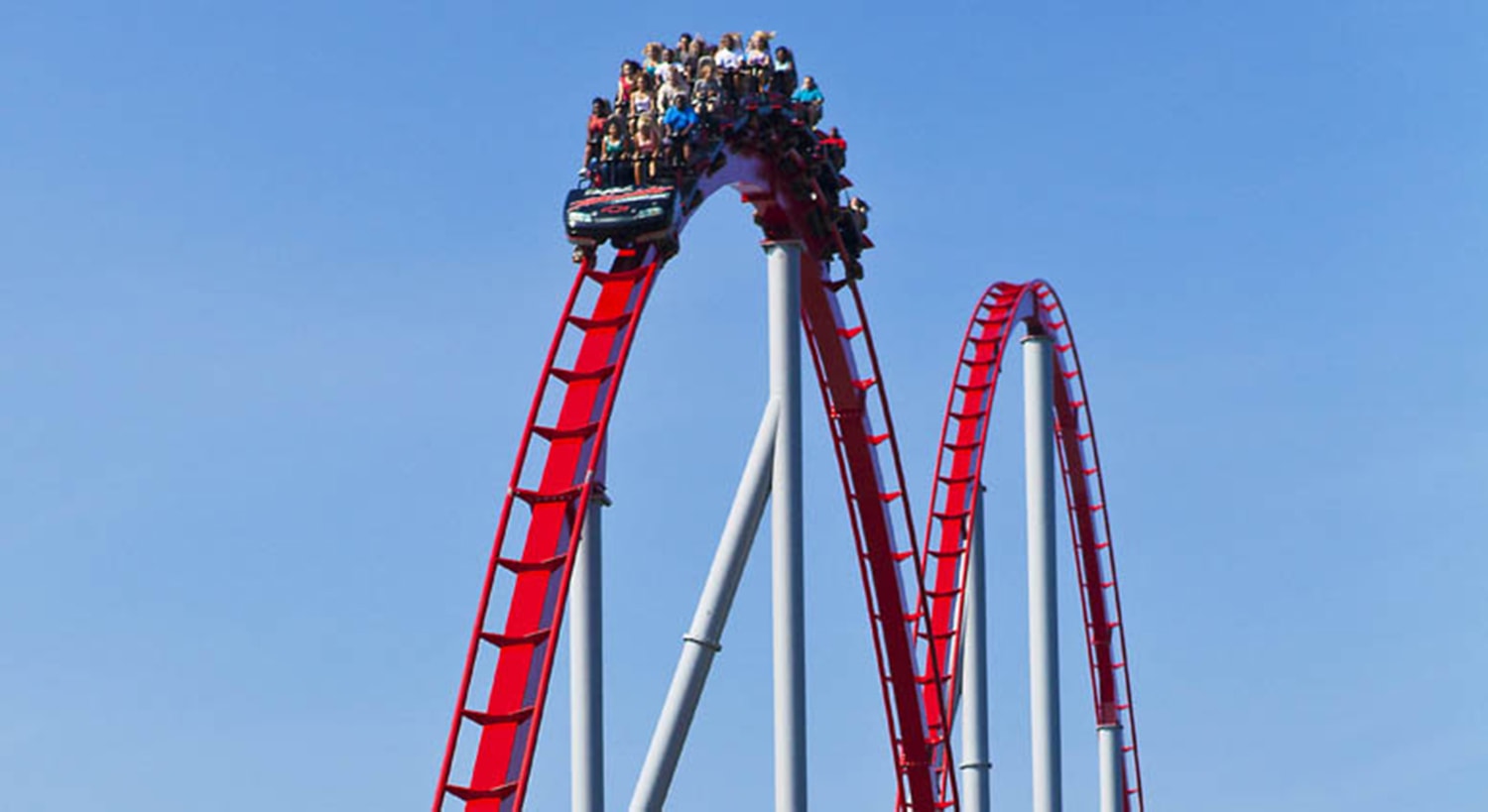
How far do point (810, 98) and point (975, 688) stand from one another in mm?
5761

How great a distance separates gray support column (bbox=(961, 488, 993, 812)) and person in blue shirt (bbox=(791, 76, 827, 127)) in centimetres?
495

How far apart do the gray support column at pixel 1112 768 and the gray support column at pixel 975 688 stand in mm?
3527

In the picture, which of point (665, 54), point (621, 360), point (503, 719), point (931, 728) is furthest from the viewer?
point (931, 728)

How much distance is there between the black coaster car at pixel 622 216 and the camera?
1477cm

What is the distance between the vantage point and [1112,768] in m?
24.9

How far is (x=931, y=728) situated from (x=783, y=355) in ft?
15.3

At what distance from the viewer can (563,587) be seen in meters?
13.5

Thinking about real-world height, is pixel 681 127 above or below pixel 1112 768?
below

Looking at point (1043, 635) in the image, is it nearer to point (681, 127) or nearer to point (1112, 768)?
point (1112, 768)

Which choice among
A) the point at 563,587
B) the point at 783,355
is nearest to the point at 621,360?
the point at 563,587

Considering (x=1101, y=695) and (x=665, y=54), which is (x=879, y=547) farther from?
(x=1101, y=695)

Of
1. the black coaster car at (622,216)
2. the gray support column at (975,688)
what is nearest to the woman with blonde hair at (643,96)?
the black coaster car at (622,216)

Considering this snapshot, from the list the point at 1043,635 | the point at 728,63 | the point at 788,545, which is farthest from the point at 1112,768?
the point at 728,63

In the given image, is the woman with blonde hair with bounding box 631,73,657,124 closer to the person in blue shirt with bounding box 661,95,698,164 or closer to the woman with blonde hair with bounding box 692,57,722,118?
the person in blue shirt with bounding box 661,95,698,164
